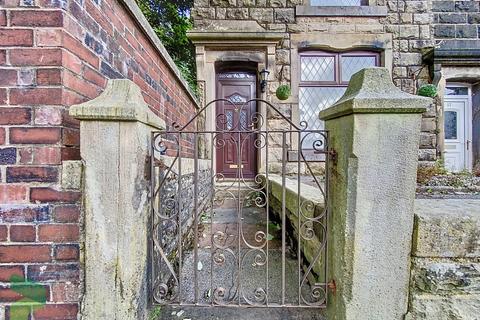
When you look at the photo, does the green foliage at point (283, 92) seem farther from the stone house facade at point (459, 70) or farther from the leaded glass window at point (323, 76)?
the stone house facade at point (459, 70)

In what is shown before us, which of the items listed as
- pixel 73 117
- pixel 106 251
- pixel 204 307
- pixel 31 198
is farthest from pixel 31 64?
pixel 204 307

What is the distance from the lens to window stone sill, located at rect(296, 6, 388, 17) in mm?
5027

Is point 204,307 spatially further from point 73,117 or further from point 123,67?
point 123,67

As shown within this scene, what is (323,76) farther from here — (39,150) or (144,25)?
(39,150)

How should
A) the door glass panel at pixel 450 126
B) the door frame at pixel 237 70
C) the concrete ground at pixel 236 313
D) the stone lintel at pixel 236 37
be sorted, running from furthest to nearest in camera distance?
the door glass panel at pixel 450 126
the door frame at pixel 237 70
the stone lintel at pixel 236 37
the concrete ground at pixel 236 313

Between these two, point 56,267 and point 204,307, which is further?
point 204,307

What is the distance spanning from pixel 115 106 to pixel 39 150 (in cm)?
35

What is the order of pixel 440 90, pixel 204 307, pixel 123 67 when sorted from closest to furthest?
pixel 204 307
pixel 123 67
pixel 440 90

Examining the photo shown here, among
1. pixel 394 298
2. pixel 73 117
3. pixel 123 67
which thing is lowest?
pixel 394 298

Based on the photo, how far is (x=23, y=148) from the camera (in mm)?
1100

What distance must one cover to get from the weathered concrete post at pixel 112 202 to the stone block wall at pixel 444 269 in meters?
1.28

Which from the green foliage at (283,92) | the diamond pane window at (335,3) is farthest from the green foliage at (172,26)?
the diamond pane window at (335,3)

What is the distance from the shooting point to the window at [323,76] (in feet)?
17.2

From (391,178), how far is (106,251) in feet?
4.27
